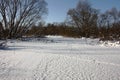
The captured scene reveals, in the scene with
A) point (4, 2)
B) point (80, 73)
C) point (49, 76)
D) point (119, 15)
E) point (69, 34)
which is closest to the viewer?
point (49, 76)

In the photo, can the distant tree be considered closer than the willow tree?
No

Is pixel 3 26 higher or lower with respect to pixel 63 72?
higher

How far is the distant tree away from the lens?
59875 millimetres

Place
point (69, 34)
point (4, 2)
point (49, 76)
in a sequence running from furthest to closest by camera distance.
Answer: point (69, 34)
point (4, 2)
point (49, 76)

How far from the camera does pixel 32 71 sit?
7816mm

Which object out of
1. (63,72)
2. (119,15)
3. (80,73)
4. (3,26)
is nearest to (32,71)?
(63,72)

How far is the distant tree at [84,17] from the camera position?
5988 centimetres

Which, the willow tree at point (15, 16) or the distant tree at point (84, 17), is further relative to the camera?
the distant tree at point (84, 17)

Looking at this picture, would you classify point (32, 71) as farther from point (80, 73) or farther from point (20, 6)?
point (20, 6)

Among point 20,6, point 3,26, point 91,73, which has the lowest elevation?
point 91,73

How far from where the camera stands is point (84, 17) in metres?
60.5

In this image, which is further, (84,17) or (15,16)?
(84,17)

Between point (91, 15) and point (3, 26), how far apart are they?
100 feet

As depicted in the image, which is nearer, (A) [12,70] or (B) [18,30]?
(A) [12,70]
